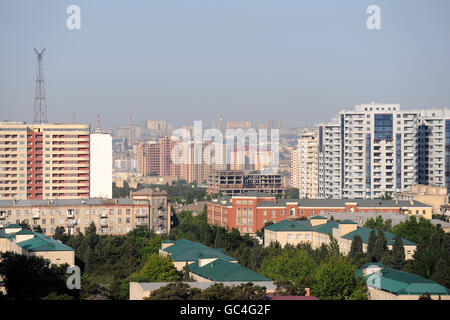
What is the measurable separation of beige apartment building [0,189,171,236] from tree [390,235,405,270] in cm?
1225

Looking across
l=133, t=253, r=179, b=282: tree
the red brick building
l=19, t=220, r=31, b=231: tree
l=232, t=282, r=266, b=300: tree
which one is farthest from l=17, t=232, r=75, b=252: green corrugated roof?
the red brick building

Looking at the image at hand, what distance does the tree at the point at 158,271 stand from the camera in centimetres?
2209

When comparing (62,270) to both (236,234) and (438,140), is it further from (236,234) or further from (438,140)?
(438,140)

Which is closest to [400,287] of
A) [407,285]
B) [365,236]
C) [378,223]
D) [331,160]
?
[407,285]

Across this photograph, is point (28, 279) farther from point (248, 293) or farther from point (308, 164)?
point (308, 164)

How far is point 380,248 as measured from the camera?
988 inches

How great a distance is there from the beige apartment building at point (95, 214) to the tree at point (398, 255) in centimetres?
1225

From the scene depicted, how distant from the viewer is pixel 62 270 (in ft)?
74.0

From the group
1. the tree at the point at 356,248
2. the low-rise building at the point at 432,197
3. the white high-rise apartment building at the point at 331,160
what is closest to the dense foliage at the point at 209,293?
the tree at the point at 356,248

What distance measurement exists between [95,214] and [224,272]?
44.8 ft

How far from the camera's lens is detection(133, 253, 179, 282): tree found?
72.5 feet

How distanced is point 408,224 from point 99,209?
424 inches

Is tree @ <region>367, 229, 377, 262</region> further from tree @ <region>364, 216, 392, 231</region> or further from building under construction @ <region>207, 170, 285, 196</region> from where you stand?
building under construction @ <region>207, 170, 285, 196</region>

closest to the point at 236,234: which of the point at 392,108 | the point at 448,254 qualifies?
the point at 448,254
